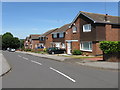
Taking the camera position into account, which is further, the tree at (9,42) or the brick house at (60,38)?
the tree at (9,42)

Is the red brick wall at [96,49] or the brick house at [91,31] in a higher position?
the brick house at [91,31]

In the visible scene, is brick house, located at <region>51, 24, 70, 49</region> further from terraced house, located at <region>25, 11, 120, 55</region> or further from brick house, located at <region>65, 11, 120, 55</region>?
brick house, located at <region>65, 11, 120, 55</region>

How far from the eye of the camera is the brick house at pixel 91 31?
2605 cm

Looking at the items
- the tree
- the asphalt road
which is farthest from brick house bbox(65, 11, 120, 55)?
the tree

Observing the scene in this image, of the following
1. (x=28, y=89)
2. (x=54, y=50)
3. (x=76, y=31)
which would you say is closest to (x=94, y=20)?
(x=76, y=31)

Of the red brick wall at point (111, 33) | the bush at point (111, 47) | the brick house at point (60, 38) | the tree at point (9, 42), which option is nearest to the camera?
the bush at point (111, 47)

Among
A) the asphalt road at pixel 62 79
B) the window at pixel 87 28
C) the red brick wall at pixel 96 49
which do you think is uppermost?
the window at pixel 87 28

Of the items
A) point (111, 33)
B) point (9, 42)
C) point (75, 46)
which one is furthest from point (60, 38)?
point (9, 42)

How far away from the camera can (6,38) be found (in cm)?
8388

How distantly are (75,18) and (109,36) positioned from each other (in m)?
7.45

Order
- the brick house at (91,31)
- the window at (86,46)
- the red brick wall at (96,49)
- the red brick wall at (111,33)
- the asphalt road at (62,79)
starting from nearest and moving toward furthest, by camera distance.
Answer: the asphalt road at (62,79) → the red brick wall at (96,49) → the brick house at (91,31) → the red brick wall at (111,33) → the window at (86,46)

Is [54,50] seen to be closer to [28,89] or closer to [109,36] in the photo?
[109,36]

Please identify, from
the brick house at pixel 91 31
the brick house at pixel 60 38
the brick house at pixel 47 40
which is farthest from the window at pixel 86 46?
the brick house at pixel 47 40

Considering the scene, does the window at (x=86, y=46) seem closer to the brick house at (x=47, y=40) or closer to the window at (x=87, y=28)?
the window at (x=87, y=28)
